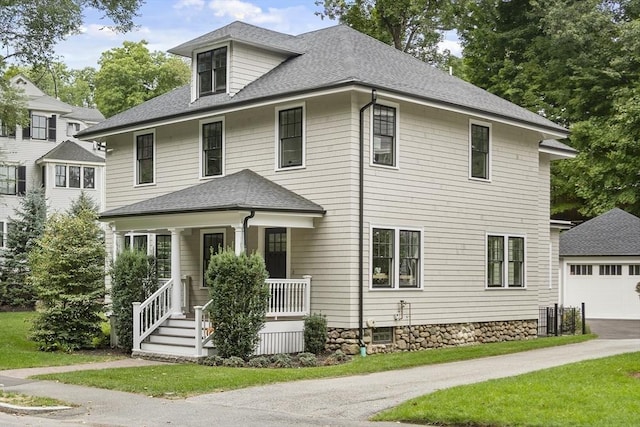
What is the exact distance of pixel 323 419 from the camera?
1145 cm

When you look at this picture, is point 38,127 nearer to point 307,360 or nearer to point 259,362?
point 259,362

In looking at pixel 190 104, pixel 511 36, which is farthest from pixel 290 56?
pixel 511 36

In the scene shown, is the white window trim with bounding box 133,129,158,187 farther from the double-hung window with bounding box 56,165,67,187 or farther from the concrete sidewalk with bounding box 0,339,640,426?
the double-hung window with bounding box 56,165,67,187

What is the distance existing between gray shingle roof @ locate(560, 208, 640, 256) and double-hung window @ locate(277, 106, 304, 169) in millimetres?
17732

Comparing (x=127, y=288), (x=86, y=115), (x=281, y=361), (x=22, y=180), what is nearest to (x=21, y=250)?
(x=22, y=180)

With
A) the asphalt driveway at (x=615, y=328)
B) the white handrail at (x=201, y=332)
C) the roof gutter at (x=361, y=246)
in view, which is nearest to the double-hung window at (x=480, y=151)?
the roof gutter at (x=361, y=246)

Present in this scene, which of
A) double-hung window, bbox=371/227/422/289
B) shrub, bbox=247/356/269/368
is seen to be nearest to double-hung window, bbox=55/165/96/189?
double-hung window, bbox=371/227/422/289

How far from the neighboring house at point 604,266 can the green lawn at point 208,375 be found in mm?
16755

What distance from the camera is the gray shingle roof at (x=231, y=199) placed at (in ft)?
60.2

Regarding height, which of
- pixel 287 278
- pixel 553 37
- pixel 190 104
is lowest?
pixel 287 278

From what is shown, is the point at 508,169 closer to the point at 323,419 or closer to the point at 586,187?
the point at 323,419

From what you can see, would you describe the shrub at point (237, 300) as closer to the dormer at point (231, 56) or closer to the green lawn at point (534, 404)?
the green lawn at point (534, 404)

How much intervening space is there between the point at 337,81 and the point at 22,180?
27.9 m

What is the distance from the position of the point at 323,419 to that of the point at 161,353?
8.21 meters
